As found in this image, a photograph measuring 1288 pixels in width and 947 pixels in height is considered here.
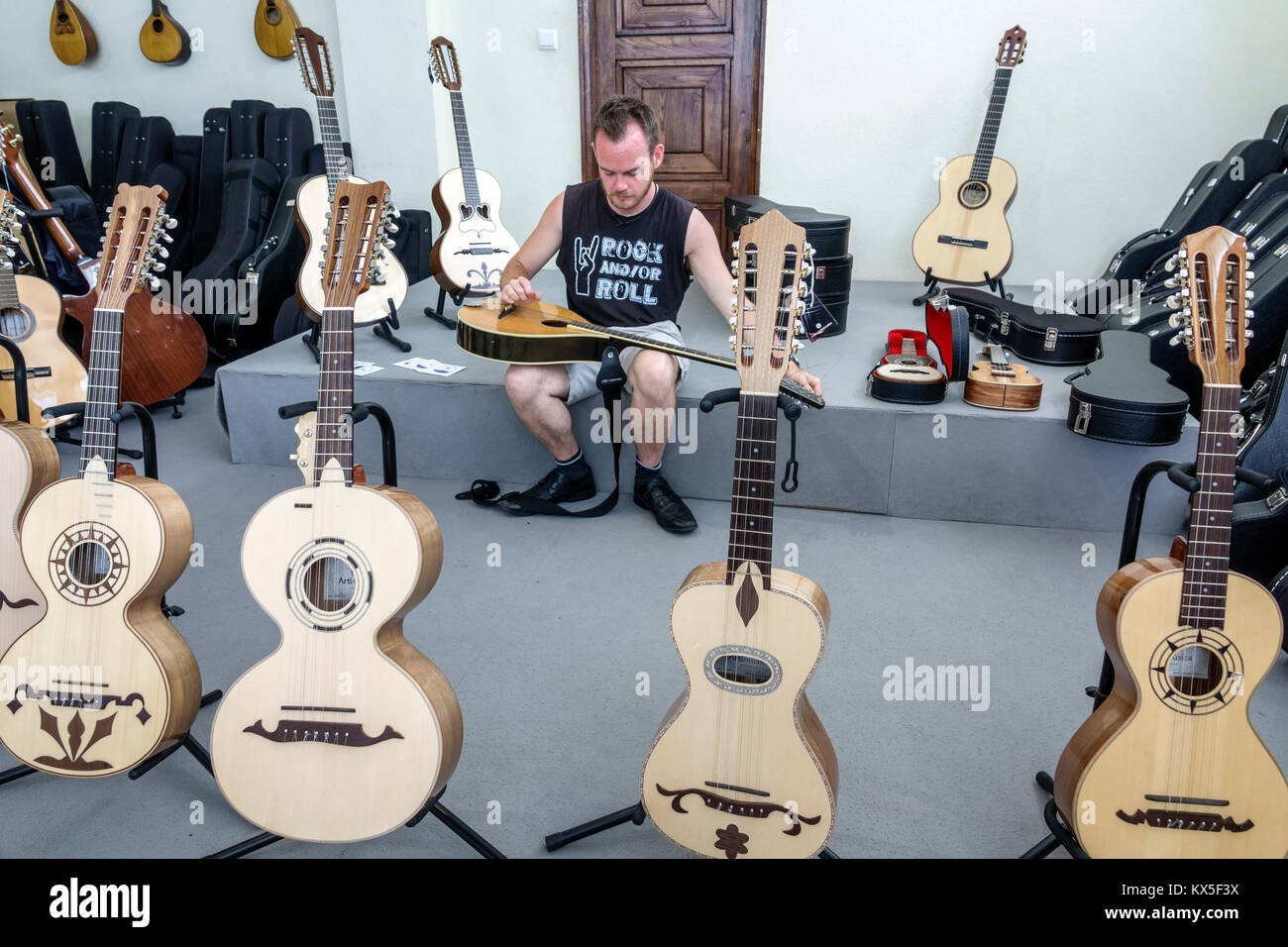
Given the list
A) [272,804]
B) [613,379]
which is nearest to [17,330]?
[613,379]

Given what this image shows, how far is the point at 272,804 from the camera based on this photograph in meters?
1.37

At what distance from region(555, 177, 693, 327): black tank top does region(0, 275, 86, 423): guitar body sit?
1.87 metres

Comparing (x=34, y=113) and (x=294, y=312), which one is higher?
(x=34, y=113)

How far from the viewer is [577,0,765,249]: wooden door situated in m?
4.50

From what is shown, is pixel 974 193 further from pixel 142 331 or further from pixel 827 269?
pixel 142 331

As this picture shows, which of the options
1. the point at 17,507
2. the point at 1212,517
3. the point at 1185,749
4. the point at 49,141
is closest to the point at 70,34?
the point at 49,141

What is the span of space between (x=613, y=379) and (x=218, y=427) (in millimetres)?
1872

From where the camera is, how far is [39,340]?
10.0 feet

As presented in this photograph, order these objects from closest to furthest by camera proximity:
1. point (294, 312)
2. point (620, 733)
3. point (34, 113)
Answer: point (620, 733) → point (294, 312) → point (34, 113)

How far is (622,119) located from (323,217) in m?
1.49

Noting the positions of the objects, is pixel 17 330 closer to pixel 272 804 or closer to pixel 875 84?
pixel 272 804

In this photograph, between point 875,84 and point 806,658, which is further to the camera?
point 875,84

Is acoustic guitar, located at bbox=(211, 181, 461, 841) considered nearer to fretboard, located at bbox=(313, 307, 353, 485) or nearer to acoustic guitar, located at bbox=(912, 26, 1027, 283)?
fretboard, located at bbox=(313, 307, 353, 485)

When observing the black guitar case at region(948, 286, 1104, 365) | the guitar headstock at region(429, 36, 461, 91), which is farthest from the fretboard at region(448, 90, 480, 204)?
the black guitar case at region(948, 286, 1104, 365)
